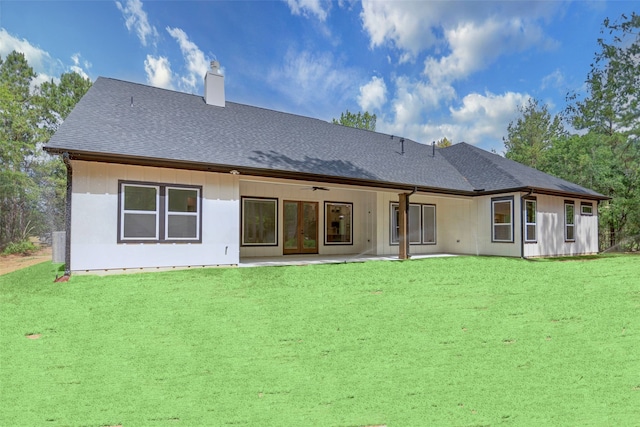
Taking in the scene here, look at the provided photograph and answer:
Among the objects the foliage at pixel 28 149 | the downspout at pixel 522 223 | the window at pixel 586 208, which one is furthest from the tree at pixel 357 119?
the downspout at pixel 522 223

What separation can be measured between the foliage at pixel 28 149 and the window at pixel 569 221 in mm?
26603

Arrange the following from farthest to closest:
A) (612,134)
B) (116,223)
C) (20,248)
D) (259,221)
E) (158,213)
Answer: (612,134) → (20,248) → (259,221) → (158,213) → (116,223)

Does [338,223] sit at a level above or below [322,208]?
below

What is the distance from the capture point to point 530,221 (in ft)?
44.3

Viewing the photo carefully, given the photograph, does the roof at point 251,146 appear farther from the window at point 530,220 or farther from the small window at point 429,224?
the small window at point 429,224

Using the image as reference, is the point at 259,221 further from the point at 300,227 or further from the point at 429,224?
the point at 429,224

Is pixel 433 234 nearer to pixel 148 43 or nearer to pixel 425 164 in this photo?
pixel 425 164

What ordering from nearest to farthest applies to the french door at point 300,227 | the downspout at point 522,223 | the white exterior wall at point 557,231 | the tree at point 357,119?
1. the downspout at point 522,223
2. the french door at point 300,227
3. the white exterior wall at point 557,231
4. the tree at point 357,119

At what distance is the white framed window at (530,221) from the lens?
13.3 meters

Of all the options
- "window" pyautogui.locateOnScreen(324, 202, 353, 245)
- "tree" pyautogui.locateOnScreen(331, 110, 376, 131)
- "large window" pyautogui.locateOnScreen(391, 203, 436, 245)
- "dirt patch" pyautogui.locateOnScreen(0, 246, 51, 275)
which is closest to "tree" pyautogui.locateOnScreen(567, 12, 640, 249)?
"large window" pyautogui.locateOnScreen(391, 203, 436, 245)

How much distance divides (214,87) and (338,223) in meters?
7.13

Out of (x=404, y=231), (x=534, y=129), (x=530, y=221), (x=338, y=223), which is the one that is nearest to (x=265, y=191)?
(x=338, y=223)

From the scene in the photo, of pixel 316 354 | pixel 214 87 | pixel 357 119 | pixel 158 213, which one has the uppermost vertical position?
pixel 357 119

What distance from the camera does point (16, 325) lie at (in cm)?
491
